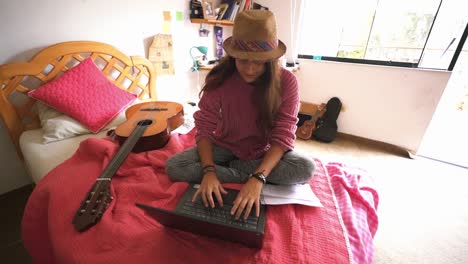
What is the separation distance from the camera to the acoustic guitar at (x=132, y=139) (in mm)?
711

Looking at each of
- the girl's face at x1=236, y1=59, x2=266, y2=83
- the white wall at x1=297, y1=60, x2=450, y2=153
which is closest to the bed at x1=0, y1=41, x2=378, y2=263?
the girl's face at x1=236, y1=59, x2=266, y2=83

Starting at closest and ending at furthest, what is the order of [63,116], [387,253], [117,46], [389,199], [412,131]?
[387,253], [63,116], [389,199], [117,46], [412,131]

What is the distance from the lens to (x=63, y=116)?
131cm

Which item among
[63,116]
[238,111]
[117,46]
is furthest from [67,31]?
[238,111]

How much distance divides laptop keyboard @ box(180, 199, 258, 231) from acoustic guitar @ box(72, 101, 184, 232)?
0.30m

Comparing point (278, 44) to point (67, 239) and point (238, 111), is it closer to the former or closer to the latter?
point (238, 111)

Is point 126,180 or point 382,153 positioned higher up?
point 126,180

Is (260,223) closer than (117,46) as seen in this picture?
Yes

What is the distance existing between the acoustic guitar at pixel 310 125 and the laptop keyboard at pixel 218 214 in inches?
73.1

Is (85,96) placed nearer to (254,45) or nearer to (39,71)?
(39,71)

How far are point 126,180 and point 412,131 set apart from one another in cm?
240

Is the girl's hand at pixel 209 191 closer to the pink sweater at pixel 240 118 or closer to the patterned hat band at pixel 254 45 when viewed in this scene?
the pink sweater at pixel 240 118

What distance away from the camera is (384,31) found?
210 centimetres

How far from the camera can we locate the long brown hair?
896mm
